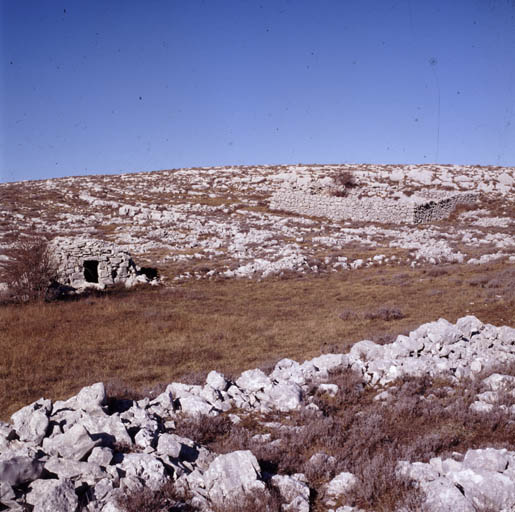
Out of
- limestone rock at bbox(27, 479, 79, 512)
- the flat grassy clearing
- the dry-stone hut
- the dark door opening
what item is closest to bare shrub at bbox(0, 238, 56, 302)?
the flat grassy clearing

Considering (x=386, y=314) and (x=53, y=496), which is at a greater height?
(x=53, y=496)

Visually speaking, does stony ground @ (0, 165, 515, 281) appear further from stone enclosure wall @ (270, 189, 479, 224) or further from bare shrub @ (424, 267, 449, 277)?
bare shrub @ (424, 267, 449, 277)

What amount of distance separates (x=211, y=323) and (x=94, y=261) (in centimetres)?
856

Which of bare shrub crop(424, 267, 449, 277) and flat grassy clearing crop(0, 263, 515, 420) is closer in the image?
flat grassy clearing crop(0, 263, 515, 420)

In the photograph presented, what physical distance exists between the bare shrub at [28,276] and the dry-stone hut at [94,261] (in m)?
2.39

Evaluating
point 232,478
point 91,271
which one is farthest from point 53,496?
point 91,271

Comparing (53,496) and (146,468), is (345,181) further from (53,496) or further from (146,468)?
(53,496)

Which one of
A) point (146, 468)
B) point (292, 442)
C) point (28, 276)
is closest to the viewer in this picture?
point (146, 468)

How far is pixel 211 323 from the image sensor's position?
11.5 meters

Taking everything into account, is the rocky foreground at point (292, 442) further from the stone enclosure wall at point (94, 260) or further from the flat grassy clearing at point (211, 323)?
the stone enclosure wall at point (94, 260)

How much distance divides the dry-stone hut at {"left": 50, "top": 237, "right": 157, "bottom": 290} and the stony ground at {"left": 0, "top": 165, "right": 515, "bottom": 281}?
190 centimetres

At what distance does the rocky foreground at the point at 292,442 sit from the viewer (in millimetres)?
A: 3246

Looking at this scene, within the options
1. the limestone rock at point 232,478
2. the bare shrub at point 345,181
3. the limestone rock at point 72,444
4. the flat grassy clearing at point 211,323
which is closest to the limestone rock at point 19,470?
→ the limestone rock at point 72,444

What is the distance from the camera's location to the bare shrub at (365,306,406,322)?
1117cm
